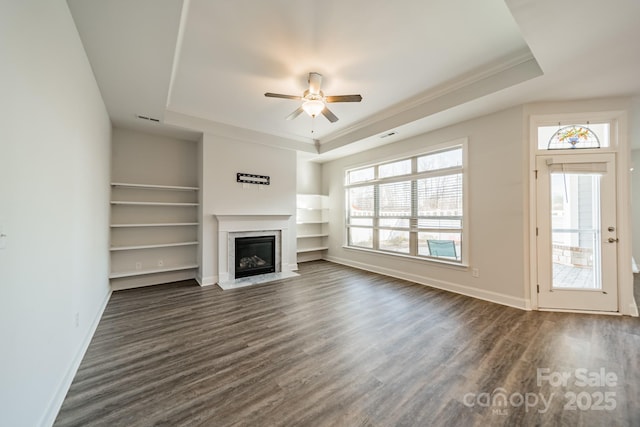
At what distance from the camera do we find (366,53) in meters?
2.63

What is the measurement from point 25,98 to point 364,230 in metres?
5.34

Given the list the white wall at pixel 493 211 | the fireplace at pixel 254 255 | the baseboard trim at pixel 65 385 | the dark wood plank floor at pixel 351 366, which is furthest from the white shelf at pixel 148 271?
the white wall at pixel 493 211

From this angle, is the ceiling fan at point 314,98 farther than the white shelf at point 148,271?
No

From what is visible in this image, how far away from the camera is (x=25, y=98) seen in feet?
4.00

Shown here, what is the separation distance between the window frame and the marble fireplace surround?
1658 millimetres

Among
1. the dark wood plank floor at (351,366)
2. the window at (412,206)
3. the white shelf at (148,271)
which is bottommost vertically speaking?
the dark wood plank floor at (351,366)

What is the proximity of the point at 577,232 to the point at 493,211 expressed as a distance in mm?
952

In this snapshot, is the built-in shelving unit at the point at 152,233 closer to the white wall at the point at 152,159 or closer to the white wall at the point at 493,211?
the white wall at the point at 152,159

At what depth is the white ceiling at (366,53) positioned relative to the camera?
195cm

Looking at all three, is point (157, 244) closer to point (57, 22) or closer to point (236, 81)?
point (236, 81)

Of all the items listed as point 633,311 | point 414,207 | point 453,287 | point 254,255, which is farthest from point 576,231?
point 254,255

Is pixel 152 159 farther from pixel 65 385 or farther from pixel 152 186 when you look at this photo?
pixel 65 385

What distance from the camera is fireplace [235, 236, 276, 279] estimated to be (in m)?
4.74

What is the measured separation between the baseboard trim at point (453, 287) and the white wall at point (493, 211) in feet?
0.04
